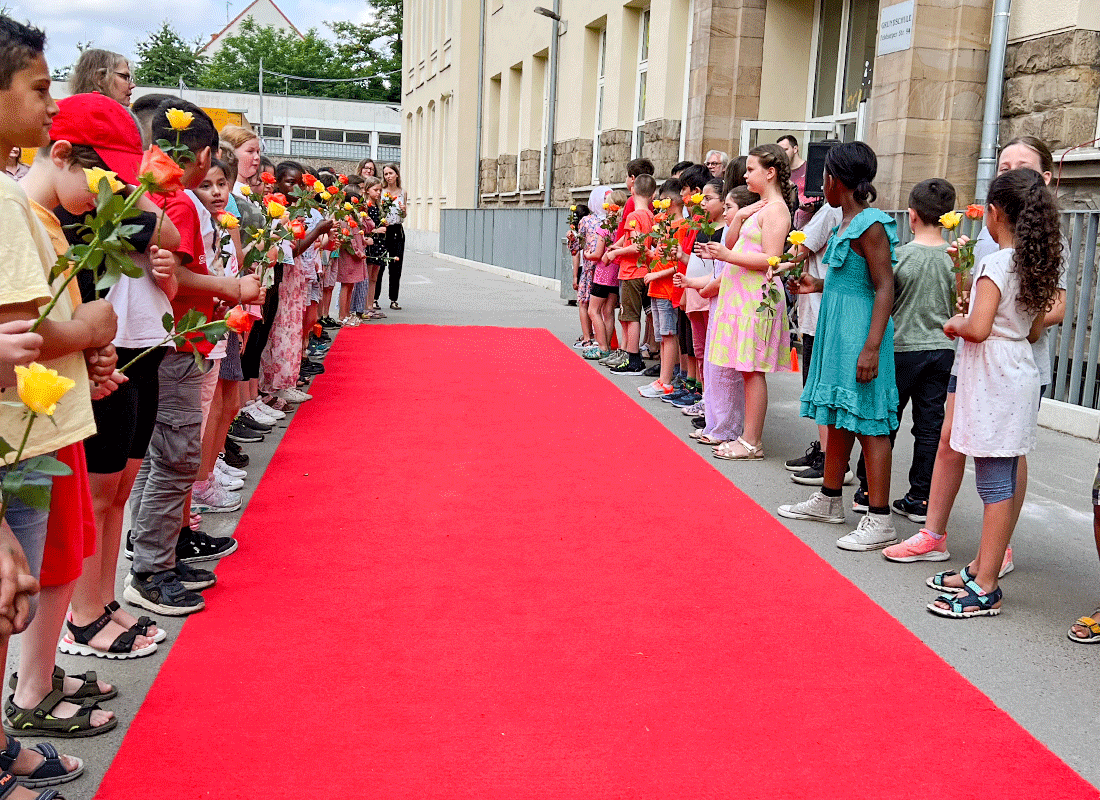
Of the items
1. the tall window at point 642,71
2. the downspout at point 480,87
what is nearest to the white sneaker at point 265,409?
the tall window at point 642,71

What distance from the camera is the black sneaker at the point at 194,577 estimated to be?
→ 14.5 feet

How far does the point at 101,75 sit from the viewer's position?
5348 mm

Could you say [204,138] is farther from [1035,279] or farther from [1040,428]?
[1040,428]

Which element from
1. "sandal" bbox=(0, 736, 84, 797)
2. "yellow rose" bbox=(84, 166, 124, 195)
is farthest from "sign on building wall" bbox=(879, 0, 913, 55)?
"sandal" bbox=(0, 736, 84, 797)

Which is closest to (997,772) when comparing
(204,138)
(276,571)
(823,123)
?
(276,571)

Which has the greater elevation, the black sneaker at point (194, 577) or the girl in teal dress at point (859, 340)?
the girl in teal dress at point (859, 340)

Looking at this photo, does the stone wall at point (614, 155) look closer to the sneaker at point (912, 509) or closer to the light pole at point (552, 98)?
the light pole at point (552, 98)

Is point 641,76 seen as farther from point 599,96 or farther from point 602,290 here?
point 602,290

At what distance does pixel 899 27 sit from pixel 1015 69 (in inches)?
53.9

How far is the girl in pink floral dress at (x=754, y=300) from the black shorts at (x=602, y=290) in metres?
3.96

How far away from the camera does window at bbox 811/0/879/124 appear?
549 inches

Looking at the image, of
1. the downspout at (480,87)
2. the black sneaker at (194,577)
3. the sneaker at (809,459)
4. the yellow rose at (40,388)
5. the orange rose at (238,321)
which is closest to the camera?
the yellow rose at (40,388)

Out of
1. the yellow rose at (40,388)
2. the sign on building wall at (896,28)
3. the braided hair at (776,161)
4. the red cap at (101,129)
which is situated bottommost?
the yellow rose at (40,388)

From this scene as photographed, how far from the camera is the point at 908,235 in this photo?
1006 centimetres
